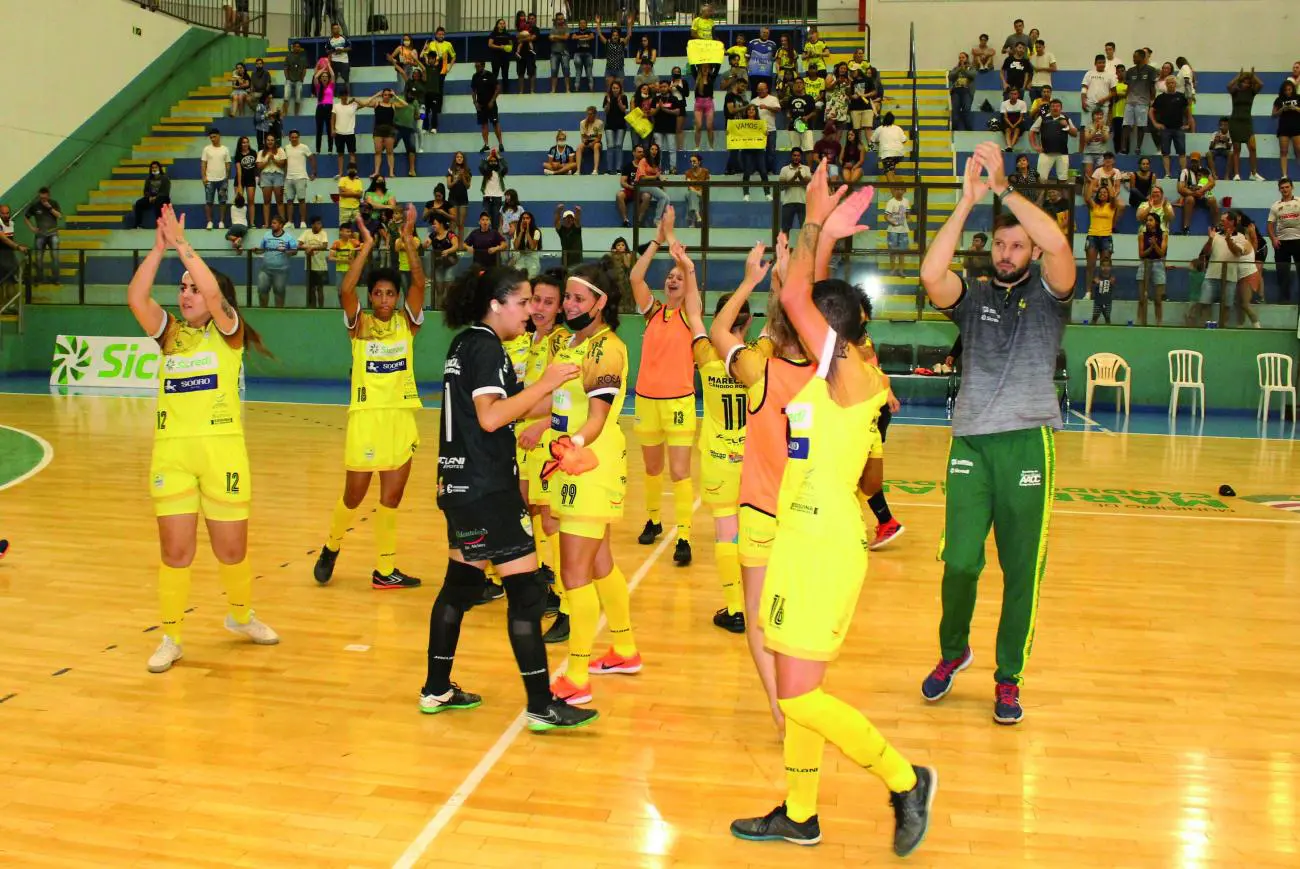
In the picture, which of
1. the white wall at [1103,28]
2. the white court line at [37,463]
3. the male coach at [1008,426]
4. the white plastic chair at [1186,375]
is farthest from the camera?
the white wall at [1103,28]

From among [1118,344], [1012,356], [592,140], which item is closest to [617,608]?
[1012,356]

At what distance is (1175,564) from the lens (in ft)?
29.7

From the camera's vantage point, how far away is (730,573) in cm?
706

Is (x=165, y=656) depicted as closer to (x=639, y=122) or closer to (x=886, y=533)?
(x=886, y=533)

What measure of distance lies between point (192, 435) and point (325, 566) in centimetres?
216

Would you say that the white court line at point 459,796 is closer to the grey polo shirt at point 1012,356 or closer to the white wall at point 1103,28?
the grey polo shirt at point 1012,356

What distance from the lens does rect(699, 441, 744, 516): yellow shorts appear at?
6957 mm

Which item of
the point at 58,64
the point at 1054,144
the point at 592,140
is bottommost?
the point at 1054,144

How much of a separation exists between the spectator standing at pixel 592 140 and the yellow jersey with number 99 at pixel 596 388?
1928cm

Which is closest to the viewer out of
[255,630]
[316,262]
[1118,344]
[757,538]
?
[757,538]

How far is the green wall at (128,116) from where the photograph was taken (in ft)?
86.8

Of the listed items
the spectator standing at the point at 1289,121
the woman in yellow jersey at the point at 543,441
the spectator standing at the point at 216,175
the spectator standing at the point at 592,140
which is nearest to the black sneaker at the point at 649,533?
the woman in yellow jersey at the point at 543,441

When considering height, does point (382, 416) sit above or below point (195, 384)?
below

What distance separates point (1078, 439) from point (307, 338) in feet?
47.2
